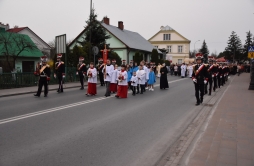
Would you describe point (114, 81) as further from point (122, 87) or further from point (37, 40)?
point (37, 40)

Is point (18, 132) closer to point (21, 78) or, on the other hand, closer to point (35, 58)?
point (21, 78)

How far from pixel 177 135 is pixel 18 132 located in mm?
3932

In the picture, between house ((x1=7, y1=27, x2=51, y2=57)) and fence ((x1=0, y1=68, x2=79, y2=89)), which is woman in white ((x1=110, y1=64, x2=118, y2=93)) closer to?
fence ((x1=0, y1=68, x2=79, y2=89))

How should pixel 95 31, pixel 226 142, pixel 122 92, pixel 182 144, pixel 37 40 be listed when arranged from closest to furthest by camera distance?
pixel 226 142 < pixel 182 144 < pixel 122 92 < pixel 95 31 < pixel 37 40

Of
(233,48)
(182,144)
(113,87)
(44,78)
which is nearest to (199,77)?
(113,87)

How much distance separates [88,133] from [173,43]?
7942 centimetres

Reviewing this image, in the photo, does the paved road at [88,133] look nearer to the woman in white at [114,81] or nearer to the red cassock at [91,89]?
the red cassock at [91,89]

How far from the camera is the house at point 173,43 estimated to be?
84.1 m

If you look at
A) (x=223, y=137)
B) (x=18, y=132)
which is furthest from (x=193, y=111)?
(x=18, y=132)

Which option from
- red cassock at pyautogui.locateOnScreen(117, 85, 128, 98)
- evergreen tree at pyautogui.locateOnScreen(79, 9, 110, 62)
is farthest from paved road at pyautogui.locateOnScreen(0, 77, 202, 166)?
evergreen tree at pyautogui.locateOnScreen(79, 9, 110, 62)

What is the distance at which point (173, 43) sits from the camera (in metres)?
84.6

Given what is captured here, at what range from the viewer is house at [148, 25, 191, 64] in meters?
84.1

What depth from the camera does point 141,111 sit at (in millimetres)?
10797

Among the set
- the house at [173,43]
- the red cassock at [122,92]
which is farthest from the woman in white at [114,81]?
the house at [173,43]
